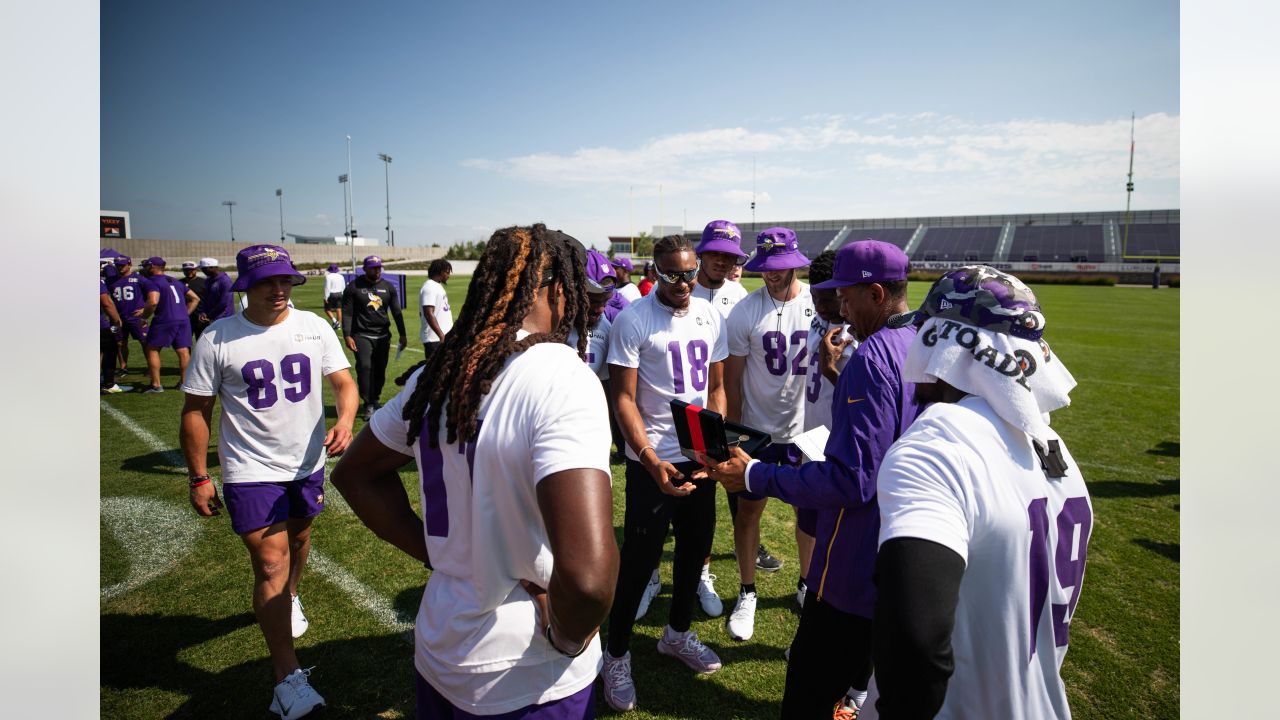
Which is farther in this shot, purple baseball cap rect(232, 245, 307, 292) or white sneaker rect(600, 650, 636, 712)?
purple baseball cap rect(232, 245, 307, 292)

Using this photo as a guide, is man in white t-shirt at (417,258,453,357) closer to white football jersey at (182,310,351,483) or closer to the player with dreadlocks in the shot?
white football jersey at (182,310,351,483)

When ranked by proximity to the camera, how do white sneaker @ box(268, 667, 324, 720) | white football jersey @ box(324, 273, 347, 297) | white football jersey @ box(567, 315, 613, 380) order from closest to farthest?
white sneaker @ box(268, 667, 324, 720)
white football jersey @ box(567, 315, 613, 380)
white football jersey @ box(324, 273, 347, 297)

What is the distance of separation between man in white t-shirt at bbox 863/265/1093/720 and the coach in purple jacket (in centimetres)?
50

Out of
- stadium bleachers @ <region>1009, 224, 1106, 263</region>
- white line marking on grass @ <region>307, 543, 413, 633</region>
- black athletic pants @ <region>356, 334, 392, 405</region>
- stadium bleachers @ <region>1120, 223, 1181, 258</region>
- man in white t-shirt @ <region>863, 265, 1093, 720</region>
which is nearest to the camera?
man in white t-shirt @ <region>863, 265, 1093, 720</region>

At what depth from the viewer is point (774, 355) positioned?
4191 millimetres

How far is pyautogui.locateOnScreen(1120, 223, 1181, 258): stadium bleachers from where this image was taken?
62625 millimetres

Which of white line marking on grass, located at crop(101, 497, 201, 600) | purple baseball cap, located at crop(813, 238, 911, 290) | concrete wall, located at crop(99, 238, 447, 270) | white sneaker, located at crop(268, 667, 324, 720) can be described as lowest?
white sneaker, located at crop(268, 667, 324, 720)

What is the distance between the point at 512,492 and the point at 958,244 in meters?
88.5

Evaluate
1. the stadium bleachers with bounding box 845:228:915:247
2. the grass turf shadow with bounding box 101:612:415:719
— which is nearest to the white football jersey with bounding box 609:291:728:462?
A: the grass turf shadow with bounding box 101:612:415:719

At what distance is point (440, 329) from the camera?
9523 mm

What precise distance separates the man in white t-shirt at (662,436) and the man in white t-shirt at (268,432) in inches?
63.1

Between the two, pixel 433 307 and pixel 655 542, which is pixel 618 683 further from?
pixel 433 307
